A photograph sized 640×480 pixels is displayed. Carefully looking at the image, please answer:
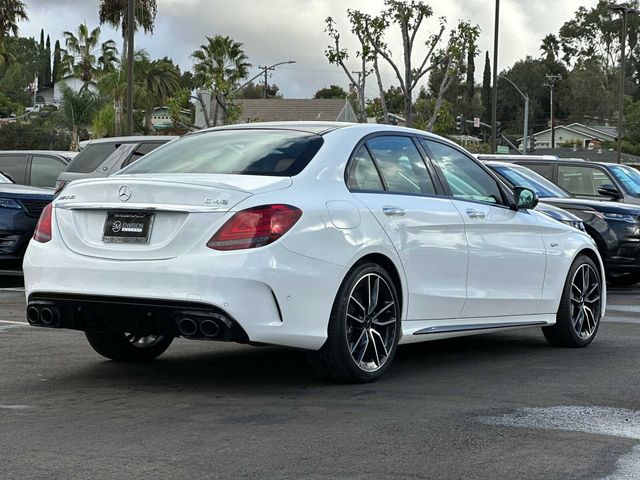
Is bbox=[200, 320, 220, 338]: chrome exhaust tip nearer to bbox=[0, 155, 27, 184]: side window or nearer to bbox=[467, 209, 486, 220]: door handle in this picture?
bbox=[467, 209, 486, 220]: door handle

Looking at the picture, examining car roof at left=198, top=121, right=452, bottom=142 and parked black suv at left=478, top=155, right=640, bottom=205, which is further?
parked black suv at left=478, top=155, right=640, bottom=205

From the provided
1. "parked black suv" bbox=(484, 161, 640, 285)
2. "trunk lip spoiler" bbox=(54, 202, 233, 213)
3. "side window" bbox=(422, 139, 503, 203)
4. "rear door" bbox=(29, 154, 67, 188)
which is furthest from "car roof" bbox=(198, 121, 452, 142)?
"rear door" bbox=(29, 154, 67, 188)

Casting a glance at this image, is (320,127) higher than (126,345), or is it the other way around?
(320,127)

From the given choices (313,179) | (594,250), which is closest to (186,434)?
(313,179)

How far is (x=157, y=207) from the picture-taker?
21.3 feet

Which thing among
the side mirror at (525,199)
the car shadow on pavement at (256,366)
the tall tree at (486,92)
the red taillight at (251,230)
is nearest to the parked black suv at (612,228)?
the car shadow on pavement at (256,366)

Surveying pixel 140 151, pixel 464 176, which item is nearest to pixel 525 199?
pixel 464 176

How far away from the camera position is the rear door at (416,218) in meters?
7.23

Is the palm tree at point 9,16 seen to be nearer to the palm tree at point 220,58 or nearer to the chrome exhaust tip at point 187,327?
the palm tree at point 220,58

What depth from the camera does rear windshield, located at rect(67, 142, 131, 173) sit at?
1556 cm

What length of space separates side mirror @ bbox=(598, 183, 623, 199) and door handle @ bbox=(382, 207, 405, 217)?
33.2 feet

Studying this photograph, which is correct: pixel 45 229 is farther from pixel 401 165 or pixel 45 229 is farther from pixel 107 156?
pixel 107 156

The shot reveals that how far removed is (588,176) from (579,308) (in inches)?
361

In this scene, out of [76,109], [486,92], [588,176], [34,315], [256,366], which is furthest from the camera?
[486,92]
